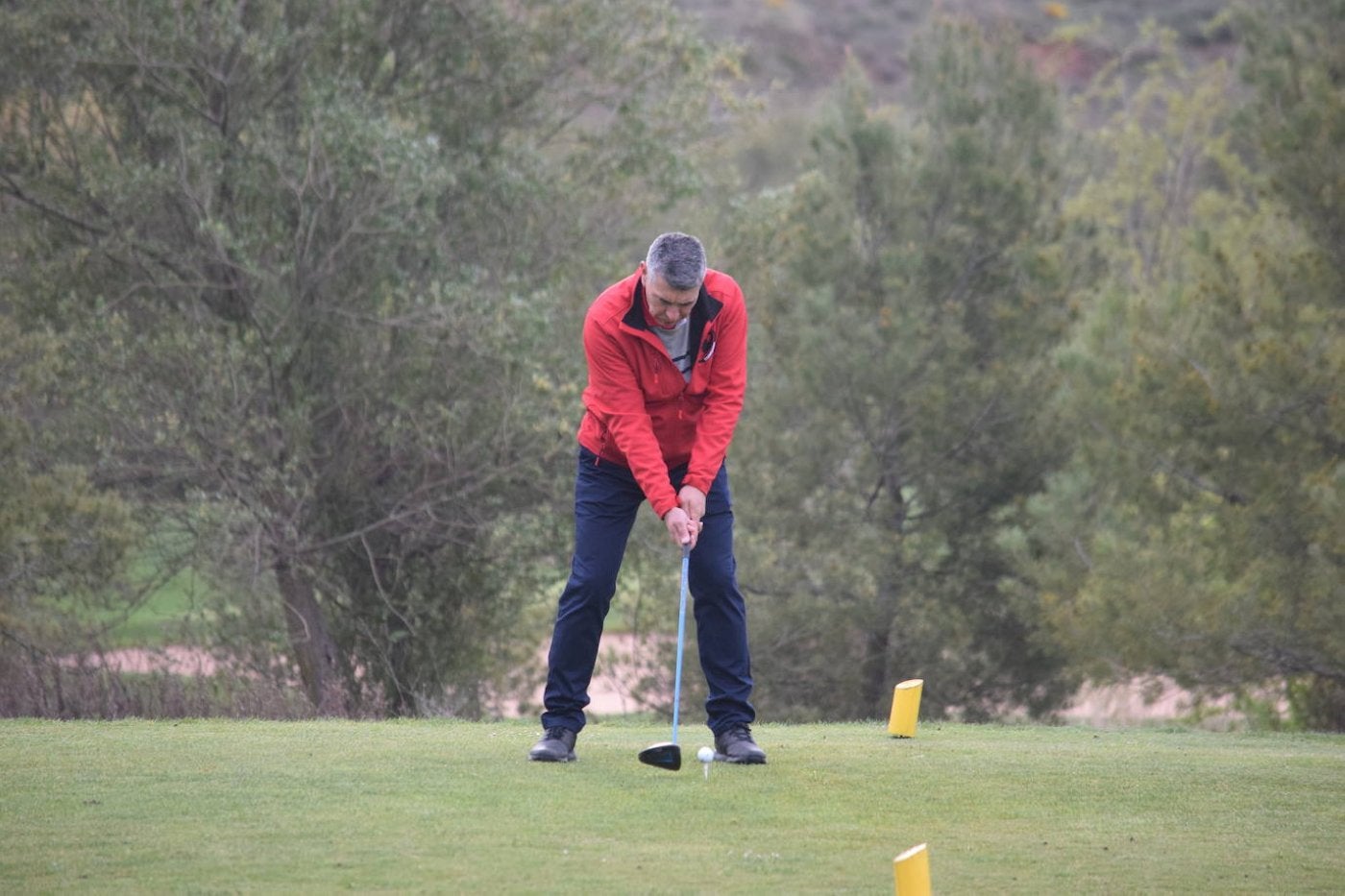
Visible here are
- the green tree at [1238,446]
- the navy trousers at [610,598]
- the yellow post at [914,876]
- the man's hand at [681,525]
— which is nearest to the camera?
the yellow post at [914,876]

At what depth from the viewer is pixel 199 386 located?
15.7 metres

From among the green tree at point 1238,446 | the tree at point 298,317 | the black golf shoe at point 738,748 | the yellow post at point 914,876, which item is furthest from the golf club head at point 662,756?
the green tree at point 1238,446

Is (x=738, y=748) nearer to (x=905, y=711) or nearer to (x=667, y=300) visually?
(x=905, y=711)

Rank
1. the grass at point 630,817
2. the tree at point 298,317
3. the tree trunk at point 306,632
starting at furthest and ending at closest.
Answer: the tree trunk at point 306,632
the tree at point 298,317
the grass at point 630,817

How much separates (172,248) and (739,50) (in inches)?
280

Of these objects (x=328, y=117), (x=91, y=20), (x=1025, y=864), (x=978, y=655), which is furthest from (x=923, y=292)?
(x=1025, y=864)

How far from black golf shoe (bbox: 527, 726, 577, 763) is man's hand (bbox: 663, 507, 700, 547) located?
925 mm

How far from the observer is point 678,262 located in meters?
6.23

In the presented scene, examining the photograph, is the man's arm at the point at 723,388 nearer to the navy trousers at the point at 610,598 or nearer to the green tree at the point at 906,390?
the navy trousers at the point at 610,598

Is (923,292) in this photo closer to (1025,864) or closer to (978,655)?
(978,655)

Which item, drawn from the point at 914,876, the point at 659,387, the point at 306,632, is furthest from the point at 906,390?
the point at 914,876

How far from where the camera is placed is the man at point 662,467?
6.50 metres

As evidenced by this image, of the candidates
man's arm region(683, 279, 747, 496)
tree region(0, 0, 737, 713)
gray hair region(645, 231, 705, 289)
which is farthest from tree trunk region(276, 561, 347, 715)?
gray hair region(645, 231, 705, 289)

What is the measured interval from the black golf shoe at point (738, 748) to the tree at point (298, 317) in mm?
9095
